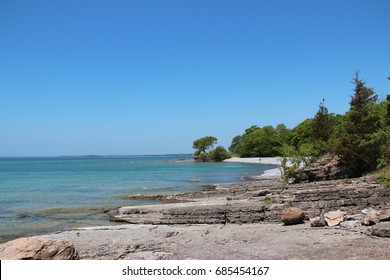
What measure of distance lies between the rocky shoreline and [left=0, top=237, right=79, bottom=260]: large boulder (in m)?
0.26

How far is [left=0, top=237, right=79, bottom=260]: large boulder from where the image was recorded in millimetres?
8227

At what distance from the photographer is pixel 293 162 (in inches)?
1316

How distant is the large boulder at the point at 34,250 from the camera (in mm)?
8227

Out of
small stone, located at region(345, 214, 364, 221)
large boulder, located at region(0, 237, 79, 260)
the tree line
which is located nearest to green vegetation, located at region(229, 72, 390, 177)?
the tree line

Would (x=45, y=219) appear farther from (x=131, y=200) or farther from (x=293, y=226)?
(x=293, y=226)

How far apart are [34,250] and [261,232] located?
28.8 feet

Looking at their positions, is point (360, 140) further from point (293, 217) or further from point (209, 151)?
point (209, 151)

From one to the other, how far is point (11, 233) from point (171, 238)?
9833 mm

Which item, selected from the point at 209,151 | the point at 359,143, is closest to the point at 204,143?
the point at 209,151

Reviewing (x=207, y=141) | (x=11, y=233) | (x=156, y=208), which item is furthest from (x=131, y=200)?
(x=207, y=141)

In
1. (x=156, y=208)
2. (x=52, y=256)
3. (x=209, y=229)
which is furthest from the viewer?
(x=156, y=208)

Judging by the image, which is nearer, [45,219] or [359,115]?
[45,219]

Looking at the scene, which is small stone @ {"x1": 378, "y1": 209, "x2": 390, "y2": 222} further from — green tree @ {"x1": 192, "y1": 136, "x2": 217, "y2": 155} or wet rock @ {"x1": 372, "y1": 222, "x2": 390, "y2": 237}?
green tree @ {"x1": 192, "y1": 136, "x2": 217, "y2": 155}

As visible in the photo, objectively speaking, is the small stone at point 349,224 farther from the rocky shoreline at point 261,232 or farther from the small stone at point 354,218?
the small stone at point 354,218
